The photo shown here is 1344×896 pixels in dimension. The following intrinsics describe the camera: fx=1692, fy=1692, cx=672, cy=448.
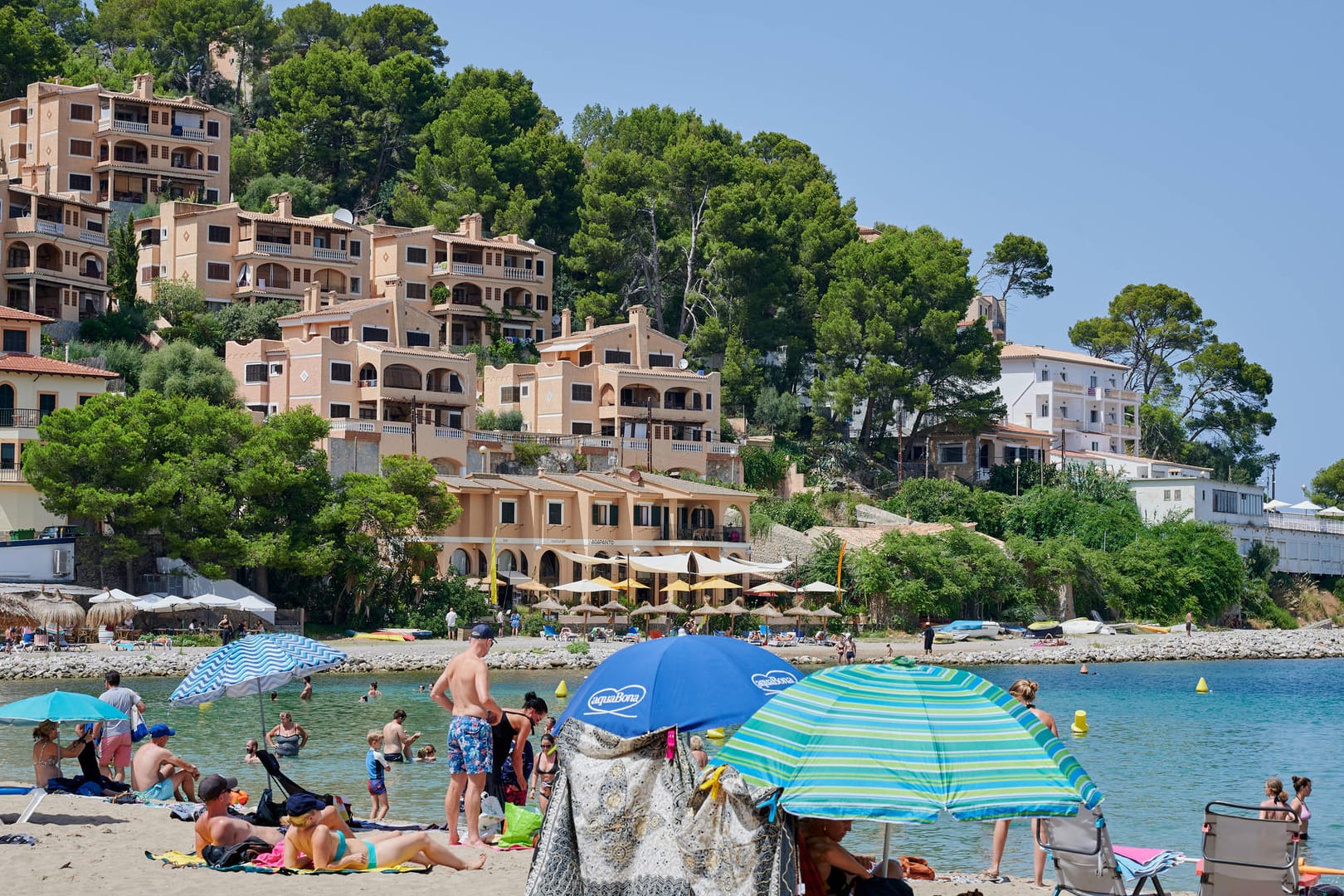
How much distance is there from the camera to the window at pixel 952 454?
76.8 metres

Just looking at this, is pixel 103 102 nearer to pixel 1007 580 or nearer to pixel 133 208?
pixel 133 208

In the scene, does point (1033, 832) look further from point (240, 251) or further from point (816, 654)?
point (240, 251)

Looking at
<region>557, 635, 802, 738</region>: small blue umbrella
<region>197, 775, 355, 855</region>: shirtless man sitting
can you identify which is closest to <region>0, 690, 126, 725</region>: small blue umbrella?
<region>197, 775, 355, 855</region>: shirtless man sitting

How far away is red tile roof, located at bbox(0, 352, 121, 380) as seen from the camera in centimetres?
4997

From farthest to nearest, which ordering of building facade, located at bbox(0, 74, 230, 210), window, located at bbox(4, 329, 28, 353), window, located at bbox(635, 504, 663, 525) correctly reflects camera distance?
building facade, located at bbox(0, 74, 230, 210) → window, located at bbox(635, 504, 663, 525) → window, located at bbox(4, 329, 28, 353)

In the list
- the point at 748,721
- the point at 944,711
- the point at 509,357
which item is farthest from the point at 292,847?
the point at 509,357

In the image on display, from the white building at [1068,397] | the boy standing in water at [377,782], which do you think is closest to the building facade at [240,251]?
the white building at [1068,397]

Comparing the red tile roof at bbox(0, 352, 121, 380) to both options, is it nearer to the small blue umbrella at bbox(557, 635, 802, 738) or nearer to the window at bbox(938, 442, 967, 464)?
the window at bbox(938, 442, 967, 464)

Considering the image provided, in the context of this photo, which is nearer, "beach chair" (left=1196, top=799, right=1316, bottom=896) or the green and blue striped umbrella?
the green and blue striped umbrella

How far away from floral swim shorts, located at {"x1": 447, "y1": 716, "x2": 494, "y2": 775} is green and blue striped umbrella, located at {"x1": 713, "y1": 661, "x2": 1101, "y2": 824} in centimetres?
395

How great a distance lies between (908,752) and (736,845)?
3.55 feet

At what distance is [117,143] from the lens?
249ft

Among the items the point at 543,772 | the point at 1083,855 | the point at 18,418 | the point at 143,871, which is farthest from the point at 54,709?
the point at 18,418

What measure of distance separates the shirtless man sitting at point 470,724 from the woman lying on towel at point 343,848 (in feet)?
2.30
